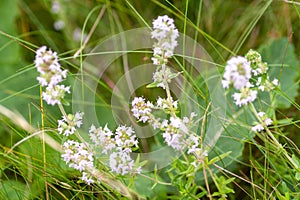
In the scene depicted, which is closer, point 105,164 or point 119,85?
point 105,164

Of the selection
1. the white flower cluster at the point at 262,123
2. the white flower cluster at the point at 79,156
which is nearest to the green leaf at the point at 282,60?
the white flower cluster at the point at 262,123

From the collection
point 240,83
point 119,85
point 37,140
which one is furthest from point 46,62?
point 119,85

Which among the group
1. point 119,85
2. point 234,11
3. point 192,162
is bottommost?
point 192,162

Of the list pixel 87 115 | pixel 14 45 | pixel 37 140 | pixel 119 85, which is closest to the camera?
pixel 37 140

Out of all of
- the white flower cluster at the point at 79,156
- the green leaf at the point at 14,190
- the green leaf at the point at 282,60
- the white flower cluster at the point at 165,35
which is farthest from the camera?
the green leaf at the point at 282,60

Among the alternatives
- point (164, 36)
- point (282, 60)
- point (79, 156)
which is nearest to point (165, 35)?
point (164, 36)

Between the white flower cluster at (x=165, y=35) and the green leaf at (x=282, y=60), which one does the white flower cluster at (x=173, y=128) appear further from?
the green leaf at (x=282, y=60)

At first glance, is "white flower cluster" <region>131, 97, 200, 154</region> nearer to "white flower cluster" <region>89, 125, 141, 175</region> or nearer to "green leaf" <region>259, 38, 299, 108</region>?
"white flower cluster" <region>89, 125, 141, 175</region>

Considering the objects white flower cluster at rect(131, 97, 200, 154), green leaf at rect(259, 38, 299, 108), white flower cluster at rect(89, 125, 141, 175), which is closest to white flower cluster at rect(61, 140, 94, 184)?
white flower cluster at rect(89, 125, 141, 175)

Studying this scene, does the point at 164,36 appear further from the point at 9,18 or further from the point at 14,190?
the point at 9,18

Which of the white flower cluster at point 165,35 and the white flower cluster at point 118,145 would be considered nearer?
the white flower cluster at point 165,35

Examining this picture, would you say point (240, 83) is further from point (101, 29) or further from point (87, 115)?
point (101, 29)
